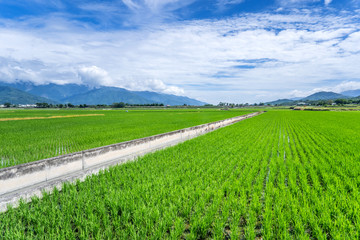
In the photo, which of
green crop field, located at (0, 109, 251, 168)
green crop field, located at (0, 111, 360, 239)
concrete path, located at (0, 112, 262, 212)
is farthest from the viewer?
green crop field, located at (0, 109, 251, 168)

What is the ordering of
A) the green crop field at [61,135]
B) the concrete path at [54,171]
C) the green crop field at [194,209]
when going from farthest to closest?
the green crop field at [61,135] < the concrete path at [54,171] < the green crop field at [194,209]

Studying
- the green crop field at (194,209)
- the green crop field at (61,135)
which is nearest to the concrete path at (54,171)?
the green crop field at (194,209)

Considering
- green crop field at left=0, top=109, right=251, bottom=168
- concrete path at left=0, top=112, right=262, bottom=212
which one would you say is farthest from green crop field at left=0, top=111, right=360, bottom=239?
green crop field at left=0, top=109, right=251, bottom=168

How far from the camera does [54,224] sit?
4047mm

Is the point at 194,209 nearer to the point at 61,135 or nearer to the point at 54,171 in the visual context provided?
the point at 54,171

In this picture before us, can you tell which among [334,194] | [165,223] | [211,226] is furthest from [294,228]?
[165,223]

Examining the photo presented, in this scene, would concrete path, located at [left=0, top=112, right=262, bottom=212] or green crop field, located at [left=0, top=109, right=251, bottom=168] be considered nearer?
concrete path, located at [left=0, top=112, right=262, bottom=212]

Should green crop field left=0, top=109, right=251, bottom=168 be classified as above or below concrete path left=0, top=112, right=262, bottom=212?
below

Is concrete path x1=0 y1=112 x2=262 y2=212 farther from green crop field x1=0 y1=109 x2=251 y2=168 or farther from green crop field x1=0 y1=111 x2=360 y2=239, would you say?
green crop field x1=0 y1=109 x2=251 y2=168

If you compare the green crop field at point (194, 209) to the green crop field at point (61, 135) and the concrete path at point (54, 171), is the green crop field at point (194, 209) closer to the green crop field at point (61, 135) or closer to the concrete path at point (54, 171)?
the concrete path at point (54, 171)

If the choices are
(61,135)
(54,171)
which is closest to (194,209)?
(54,171)

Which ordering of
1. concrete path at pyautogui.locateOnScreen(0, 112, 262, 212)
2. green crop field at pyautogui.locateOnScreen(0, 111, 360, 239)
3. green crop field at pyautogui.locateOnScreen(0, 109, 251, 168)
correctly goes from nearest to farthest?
1. green crop field at pyautogui.locateOnScreen(0, 111, 360, 239)
2. concrete path at pyautogui.locateOnScreen(0, 112, 262, 212)
3. green crop field at pyautogui.locateOnScreen(0, 109, 251, 168)

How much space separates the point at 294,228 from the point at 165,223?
2572 millimetres

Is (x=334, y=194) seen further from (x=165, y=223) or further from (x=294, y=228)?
(x=165, y=223)
